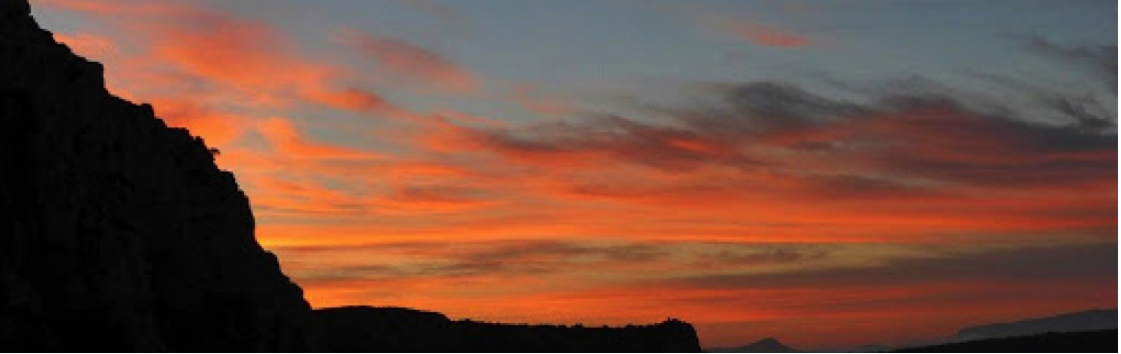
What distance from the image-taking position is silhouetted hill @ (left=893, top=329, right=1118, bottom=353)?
93000 millimetres

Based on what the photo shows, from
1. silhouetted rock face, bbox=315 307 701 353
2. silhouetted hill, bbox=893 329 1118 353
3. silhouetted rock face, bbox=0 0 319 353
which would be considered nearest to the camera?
silhouetted rock face, bbox=0 0 319 353

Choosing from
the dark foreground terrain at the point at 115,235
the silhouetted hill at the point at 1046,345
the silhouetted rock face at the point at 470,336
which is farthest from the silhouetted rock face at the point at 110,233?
the silhouetted hill at the point at 1046,345

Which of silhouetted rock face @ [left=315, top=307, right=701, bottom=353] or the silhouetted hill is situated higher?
the silhouetted hill

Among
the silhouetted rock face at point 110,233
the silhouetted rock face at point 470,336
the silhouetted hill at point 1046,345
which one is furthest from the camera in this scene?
the silhouetted hill at point 1046,345

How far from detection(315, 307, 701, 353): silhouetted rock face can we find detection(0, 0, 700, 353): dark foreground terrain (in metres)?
0.39

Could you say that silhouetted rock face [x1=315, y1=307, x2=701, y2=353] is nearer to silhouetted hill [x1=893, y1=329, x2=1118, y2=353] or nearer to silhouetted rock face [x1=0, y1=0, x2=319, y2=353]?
silhouetted rock face [x1=0, y1=0, x2=319, y2=353]

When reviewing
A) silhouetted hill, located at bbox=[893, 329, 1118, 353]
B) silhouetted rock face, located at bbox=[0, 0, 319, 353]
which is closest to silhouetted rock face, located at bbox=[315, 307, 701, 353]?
silhouetted rock face, located at bbox=[0, 0, 319, 353]

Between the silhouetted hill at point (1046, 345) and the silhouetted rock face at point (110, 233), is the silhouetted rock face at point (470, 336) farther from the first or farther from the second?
the silhouetted hill at point (1046, 345)

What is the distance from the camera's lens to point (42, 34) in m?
59.6

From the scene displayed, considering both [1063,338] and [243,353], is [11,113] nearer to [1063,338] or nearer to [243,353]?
[243,353]

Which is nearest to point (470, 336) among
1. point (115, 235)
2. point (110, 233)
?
point (115, 235)

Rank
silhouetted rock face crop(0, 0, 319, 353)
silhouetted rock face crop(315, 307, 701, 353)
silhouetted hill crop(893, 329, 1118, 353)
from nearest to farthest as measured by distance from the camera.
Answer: silhouetted rock face crop(0, 0, 319, 353)
silhouetted rock face crop(315, 307, 701, 353)
silhouetted hill crop(893, 329, 1118, 353)

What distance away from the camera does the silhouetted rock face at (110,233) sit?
2130 inches

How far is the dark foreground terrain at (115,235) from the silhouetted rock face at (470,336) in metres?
0.39
